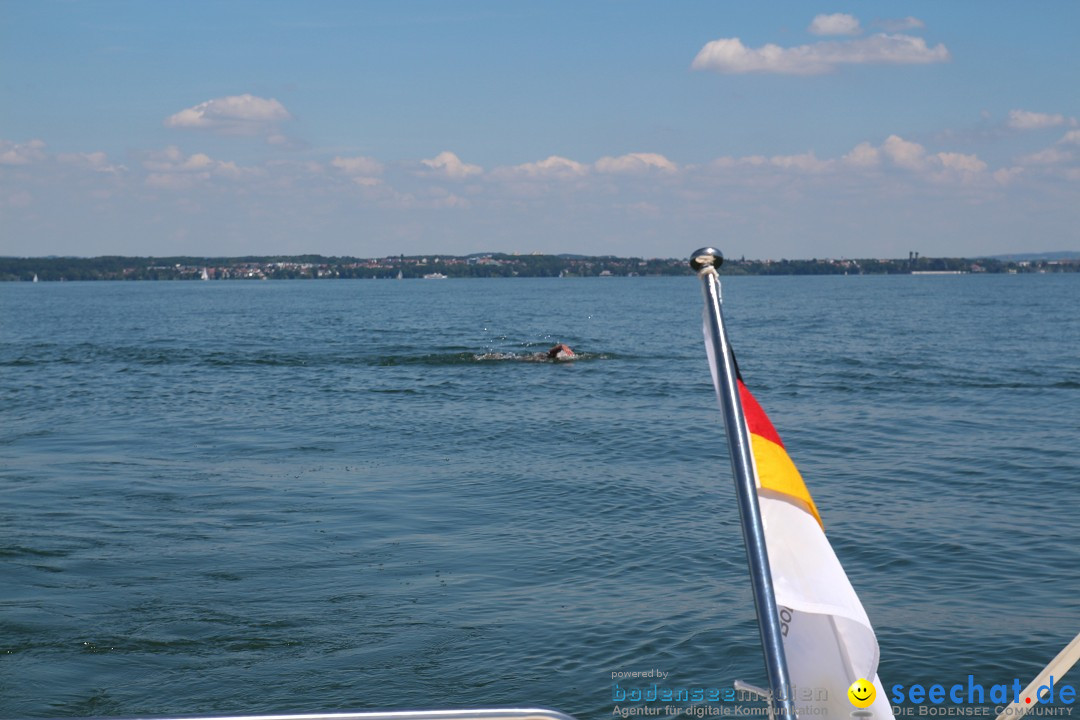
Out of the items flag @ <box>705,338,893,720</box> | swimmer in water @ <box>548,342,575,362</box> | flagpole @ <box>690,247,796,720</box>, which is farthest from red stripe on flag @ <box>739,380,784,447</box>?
swimmer in water @ <box>548,342,575,362</box>

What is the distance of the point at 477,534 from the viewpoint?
1539cm

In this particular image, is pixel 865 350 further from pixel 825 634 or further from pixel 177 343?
pixel 825 634

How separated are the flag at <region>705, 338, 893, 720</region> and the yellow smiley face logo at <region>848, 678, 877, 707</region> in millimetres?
16

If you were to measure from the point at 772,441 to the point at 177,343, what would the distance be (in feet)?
177

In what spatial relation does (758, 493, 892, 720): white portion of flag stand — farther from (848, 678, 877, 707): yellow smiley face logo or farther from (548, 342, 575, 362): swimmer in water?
(548, 342, 575, 362): swimmer in water

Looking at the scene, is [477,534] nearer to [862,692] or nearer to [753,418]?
[862,692]

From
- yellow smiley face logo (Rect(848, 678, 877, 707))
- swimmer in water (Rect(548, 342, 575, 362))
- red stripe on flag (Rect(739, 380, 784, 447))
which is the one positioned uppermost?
red stripe on flag (Rect(739, 380, 784, 447))

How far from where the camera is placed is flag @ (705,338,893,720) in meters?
4.08

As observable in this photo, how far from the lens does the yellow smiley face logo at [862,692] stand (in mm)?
4262

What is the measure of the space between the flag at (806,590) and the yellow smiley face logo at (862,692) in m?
0.02

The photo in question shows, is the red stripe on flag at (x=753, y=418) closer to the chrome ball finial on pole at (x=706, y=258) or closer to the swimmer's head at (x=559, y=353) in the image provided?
the chrome ball finial on pole at (x=706, y=258)

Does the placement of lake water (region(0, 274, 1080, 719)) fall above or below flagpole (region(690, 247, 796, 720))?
below

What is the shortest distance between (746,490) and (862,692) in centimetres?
118

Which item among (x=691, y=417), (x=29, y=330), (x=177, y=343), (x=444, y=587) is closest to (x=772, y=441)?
(x=444, y=587)
